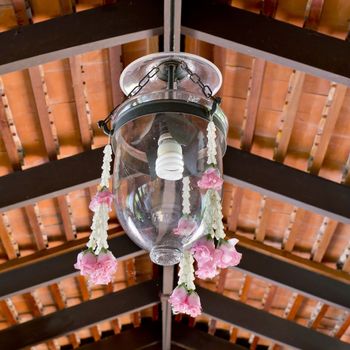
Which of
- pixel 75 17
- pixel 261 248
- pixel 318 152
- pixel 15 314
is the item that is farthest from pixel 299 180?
pixel 15 314

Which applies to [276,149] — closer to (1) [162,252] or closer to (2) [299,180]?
(2) [299,180]

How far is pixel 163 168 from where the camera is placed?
1.90m

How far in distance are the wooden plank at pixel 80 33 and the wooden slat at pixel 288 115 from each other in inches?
39.9

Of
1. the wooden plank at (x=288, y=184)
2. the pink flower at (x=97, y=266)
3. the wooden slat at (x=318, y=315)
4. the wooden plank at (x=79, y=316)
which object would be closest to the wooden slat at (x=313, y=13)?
the wooden plank at (x=288, y=184)

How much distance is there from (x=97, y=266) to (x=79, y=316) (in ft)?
13.3

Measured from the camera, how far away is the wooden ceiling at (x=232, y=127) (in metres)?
2.87

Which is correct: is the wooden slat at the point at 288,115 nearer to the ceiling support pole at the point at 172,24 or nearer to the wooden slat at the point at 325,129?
the wooden slat at the point at 325,129

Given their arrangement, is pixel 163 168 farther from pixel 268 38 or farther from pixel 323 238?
pixel 323 238

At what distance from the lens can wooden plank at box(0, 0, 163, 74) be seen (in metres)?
2.64

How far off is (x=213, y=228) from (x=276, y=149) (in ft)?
6.48

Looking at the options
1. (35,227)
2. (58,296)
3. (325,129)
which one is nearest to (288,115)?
(325,129)

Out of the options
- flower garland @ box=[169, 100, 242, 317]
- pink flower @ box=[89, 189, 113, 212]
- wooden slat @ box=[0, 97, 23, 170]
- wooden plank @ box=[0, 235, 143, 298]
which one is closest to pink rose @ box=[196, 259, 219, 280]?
flower garland @ box=[169, 100, 242, 317]

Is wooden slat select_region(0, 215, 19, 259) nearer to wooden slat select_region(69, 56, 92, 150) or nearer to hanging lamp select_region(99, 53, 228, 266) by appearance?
wooden slat select_region(69, 56, 92, 150)

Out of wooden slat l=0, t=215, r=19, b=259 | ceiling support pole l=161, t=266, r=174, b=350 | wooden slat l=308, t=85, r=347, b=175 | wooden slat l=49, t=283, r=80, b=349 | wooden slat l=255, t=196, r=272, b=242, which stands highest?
wooden slat l=255, t=196, r=272, b=242
